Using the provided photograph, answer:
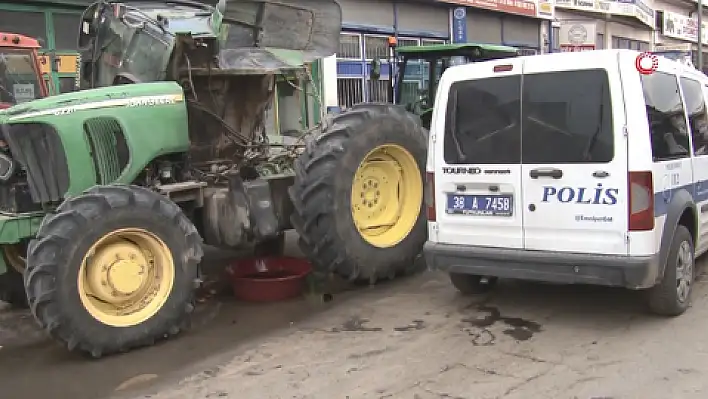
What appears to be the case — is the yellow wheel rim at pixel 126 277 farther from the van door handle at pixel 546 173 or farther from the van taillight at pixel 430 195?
the van door handle at pixel 546 173

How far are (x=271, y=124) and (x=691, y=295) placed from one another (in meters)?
4.32

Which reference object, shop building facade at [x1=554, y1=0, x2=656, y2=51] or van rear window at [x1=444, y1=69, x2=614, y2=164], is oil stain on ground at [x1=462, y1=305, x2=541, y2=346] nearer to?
van rear window at [x1=444, y1=69, x2=614, y2=164]

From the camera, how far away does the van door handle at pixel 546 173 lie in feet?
16.8

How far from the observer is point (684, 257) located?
5508mm

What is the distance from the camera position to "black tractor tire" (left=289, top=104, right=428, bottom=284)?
622cm

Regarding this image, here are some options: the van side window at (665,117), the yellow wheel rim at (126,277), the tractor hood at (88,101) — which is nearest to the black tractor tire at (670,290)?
the van side window at (665,117)

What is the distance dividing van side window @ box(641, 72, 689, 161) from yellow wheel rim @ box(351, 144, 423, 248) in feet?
8.01

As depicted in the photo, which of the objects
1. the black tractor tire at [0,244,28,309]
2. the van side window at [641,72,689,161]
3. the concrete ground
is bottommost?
the concrete ground

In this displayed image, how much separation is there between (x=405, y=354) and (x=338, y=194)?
5.87 ft

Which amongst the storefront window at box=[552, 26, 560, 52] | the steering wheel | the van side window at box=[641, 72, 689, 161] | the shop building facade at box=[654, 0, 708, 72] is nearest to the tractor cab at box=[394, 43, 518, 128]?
the van side window at box=[641, 72, 689, 161]

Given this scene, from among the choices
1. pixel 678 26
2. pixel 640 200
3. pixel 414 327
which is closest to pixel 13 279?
pixel 414 327

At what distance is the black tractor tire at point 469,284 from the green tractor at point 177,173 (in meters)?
0.78

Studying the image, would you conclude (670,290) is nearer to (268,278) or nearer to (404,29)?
(268,278)

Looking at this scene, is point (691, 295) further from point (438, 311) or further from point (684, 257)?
point (438, 311)
